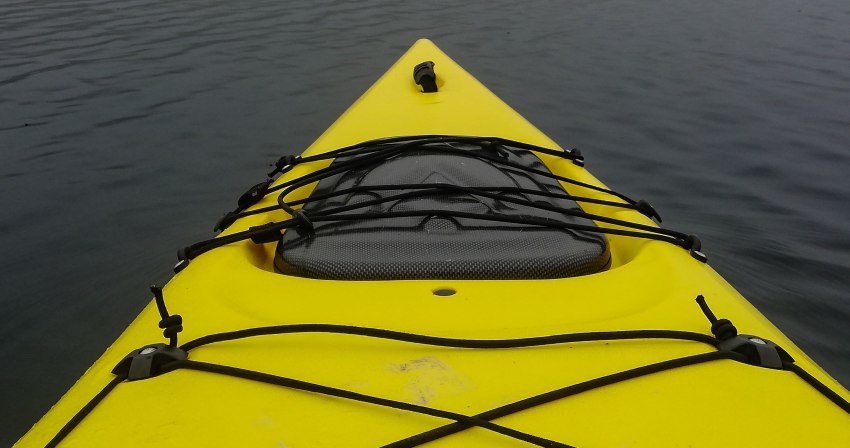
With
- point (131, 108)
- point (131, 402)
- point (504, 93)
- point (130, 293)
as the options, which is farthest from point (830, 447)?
point (131, 108)

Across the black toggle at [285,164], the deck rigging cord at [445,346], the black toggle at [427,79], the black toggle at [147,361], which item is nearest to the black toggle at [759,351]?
the deck rigging cord at [445,346]

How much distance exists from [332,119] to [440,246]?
3.99 meters

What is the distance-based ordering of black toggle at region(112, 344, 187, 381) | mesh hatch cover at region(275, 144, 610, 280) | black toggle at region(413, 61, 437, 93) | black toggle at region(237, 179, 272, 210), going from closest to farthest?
black toggle at region(112, 344, 187, 381) < mesh hatch cover at region(275, 144, 610, 280) < black toggle at region(237, 179, 272, 210) < black toggle at region(413, 61, 437, 93)

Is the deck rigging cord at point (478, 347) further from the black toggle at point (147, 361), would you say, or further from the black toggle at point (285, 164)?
the black toggle at point (285, 164)

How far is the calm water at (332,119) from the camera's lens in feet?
9.89

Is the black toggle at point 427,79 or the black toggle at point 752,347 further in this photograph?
the black toggle at point 427,79

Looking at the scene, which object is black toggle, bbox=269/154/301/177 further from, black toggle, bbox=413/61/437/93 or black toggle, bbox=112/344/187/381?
black toggle, bbox=112/344/187/381

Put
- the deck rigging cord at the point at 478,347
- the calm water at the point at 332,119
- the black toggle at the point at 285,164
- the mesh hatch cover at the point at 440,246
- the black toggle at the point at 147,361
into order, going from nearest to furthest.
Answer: the deck rigging cord at the point at 478,347
the black toggle at the point at 147,361
the mesh hatch cover at the point at 440,246
the black toggle at the point at 285,164
the calm water at the point at 332,119

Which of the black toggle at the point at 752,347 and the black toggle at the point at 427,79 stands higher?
the black toggle at the point at 427,79

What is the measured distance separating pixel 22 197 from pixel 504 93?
400cm

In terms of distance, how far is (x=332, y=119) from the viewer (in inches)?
213

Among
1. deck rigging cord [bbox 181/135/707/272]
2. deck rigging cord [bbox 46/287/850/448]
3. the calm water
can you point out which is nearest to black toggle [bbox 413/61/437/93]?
deck rigging cord [bbox 181/135/707/272]

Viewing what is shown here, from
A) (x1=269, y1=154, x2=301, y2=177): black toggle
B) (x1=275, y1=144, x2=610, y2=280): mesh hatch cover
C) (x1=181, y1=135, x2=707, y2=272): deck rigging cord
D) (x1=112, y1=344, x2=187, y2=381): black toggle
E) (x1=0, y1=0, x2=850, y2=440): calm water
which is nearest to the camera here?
(x1=112, y1=344, x2=187, y2=381): black toggle

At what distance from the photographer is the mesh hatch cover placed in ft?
5.17
